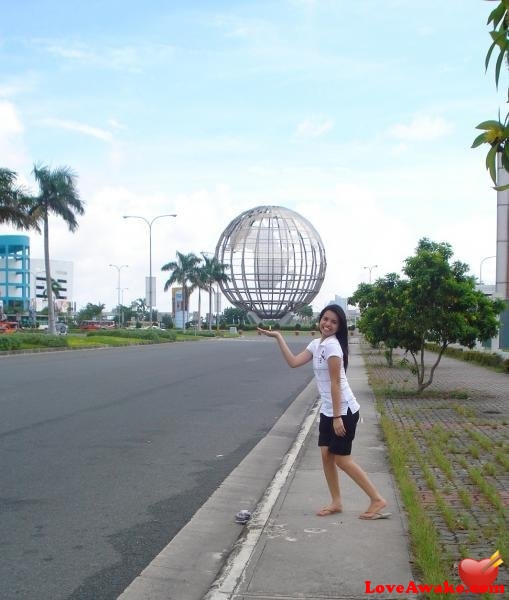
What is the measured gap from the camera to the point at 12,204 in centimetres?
4297

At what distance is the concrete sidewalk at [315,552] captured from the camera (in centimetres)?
444

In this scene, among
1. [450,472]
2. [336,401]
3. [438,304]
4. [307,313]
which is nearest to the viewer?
[336,401]

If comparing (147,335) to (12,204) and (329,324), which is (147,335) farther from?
(329,324)

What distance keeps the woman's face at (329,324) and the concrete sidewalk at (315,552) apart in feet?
4.82

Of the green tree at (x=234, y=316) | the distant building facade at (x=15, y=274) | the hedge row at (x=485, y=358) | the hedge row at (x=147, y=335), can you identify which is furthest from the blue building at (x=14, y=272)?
the hedge row at (x=485, y=358)

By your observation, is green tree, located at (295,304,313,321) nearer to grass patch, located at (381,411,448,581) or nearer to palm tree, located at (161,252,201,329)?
palm tree, located at (161,252,201,329)

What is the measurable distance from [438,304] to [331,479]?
9.13 metres

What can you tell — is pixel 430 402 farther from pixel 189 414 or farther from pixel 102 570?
pixel 102 570

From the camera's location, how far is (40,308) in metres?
142

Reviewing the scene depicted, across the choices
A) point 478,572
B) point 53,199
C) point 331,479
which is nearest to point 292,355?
point 331,479

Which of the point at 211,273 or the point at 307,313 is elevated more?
the point at 211,273

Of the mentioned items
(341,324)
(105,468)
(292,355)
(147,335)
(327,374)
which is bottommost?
(147,335)

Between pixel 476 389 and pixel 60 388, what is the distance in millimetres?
9416

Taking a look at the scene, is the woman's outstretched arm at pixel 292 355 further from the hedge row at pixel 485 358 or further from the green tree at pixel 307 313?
the green tree at pixel 307 313
